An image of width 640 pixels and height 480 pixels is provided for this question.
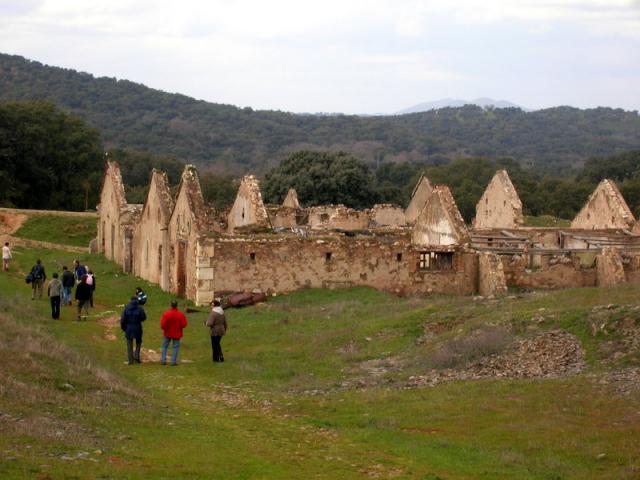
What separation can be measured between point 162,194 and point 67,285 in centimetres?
646

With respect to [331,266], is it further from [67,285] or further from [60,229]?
[60,229]

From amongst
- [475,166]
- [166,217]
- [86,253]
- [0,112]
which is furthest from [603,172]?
[166,217]

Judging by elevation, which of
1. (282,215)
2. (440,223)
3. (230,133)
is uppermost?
(230,133)

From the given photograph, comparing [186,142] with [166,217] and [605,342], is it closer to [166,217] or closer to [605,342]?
[166,217]

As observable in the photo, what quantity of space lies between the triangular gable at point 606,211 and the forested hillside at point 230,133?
83650 millimetres

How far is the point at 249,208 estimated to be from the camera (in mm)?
34188

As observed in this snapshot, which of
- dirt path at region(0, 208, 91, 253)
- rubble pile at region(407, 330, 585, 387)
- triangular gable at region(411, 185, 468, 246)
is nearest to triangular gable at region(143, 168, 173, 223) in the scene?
triangular gable at region(411, 185, 468, 246)

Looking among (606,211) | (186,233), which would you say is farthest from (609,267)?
(186,233)

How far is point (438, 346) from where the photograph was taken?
19.3 meters

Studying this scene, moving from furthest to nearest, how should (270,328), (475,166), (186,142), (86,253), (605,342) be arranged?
(186,142), (475,166), (86,253), (270,328), (605,342)

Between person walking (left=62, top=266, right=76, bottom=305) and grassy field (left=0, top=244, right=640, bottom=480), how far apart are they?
10.5 ft

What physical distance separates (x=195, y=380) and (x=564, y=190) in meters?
53.5

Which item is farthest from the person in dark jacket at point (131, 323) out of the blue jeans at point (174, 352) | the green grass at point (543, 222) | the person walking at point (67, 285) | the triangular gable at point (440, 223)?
the green grass at point (543, 222)

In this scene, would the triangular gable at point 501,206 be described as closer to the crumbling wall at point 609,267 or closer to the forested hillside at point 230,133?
the crumbling wall at point 609,267
